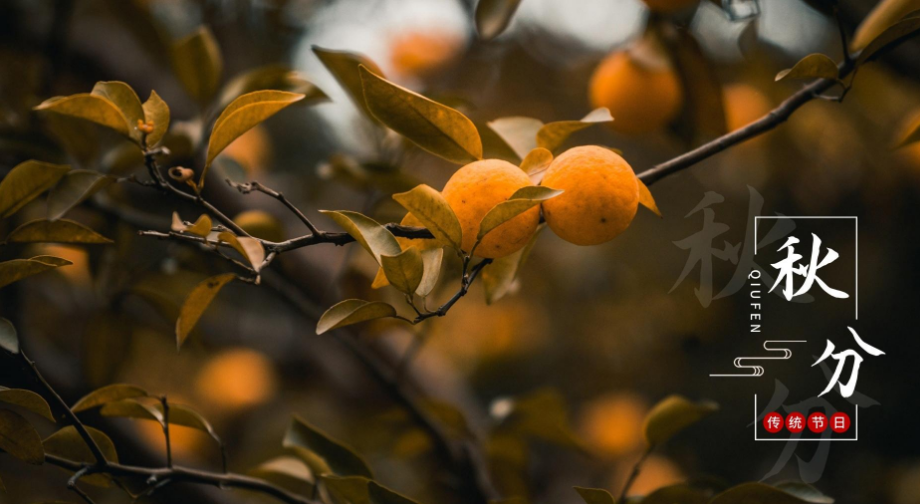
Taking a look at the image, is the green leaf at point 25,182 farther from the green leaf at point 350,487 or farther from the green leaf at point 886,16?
the green leaf at point 886,16

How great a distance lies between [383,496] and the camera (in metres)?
0.51

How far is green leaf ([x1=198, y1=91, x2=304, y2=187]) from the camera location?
0.47 metres

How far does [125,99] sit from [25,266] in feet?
0.49

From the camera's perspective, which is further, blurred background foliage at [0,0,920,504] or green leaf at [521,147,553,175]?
blurred background foliage at [0,0,920,504]

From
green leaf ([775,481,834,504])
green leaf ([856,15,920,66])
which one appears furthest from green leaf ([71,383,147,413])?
green leaf ([856,15,920,66])

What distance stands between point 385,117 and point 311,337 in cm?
109

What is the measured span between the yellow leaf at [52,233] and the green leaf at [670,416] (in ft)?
1.89

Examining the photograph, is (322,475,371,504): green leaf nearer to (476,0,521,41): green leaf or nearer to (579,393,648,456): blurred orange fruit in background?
(476,0,521,41): green leaf

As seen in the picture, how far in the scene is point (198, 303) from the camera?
1.61 ft

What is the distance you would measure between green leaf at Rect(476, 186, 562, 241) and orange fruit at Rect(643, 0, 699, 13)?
0.43 meters

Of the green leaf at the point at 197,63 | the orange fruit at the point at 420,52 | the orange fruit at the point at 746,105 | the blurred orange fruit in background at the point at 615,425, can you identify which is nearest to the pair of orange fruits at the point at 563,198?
the green leaf at the point at 197,63

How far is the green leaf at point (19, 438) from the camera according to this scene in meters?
0.49

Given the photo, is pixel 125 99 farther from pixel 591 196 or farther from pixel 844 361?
pixel 844 361

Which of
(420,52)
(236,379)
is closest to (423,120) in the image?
(420,52)
